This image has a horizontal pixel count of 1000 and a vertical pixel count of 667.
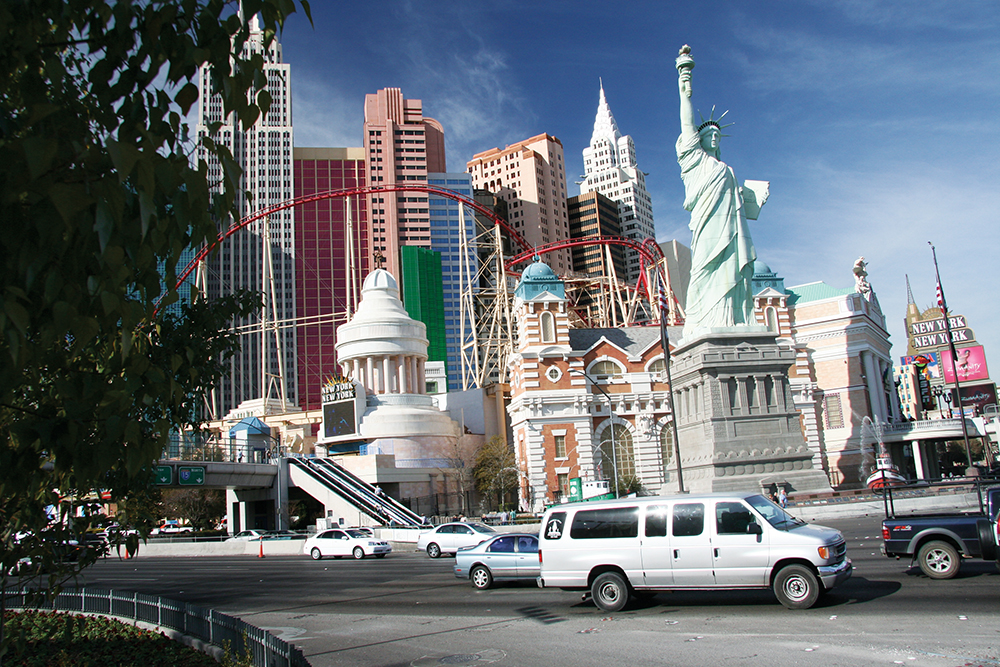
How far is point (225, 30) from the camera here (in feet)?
13.5

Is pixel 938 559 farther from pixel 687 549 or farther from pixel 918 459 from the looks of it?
pixel 918 459

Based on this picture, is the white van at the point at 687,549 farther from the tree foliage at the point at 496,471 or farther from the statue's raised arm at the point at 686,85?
the tree foliage at the point at 496,471

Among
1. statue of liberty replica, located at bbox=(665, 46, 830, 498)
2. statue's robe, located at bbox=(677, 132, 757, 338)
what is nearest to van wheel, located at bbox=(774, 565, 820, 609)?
statue of liberty replica, located at bbox=(665, 46, 830, 498)

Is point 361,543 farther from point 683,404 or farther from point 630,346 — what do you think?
point 630,346

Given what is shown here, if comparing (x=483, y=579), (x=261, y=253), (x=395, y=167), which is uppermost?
(x=395, y=167)

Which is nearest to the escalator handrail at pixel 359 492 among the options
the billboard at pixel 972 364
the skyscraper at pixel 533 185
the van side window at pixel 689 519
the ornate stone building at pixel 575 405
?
the ornate stone building at pixel 575 405

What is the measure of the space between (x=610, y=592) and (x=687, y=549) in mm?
1728

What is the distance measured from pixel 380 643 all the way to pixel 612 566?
4299 mm

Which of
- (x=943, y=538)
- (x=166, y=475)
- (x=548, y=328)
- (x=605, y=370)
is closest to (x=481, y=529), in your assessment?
(x=166, y=475)

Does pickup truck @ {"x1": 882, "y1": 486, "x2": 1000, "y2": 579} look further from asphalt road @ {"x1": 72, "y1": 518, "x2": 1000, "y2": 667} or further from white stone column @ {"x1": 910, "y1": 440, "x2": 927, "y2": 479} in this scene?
white stone column @ {"x1": 910, "y1": 440, "x2": 927, "y2": 479}

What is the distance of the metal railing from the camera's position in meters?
8.28

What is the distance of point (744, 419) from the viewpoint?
3909 centimetres

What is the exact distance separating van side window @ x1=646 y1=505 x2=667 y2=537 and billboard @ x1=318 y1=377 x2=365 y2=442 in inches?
1693

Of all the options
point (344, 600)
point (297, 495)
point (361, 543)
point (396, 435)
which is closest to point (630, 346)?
point (396, 435)
